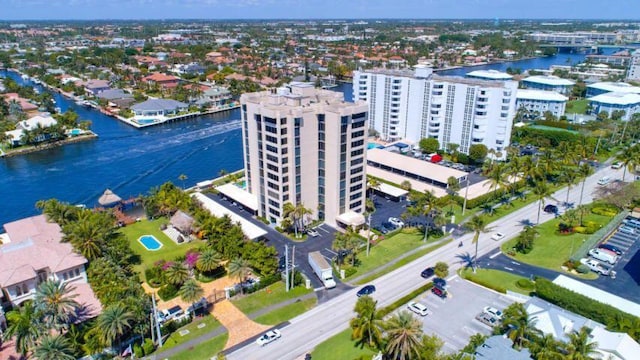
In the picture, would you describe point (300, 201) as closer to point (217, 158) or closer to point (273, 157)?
point (273, 157)

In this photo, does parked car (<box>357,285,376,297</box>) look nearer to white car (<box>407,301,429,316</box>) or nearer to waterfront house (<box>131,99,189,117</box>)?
white car (<box>407,301,429,316</box>)

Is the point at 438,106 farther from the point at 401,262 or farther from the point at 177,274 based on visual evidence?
the point at 177,274

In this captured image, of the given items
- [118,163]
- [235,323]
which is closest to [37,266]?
[235,323]

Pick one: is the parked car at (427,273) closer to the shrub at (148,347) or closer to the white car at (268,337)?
the white car at (268,337)

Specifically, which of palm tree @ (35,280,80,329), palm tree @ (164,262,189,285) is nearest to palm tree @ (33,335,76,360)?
palm tree @ (35,280,80,329)

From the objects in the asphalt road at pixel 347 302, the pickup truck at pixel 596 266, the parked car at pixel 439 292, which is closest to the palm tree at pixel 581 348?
the parked car at pixel 439 292

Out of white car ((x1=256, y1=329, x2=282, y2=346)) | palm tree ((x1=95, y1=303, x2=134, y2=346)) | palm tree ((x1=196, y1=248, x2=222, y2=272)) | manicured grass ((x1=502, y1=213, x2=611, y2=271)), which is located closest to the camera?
palm tree ((x1=95, y1=303, x2=134, y2=346))
